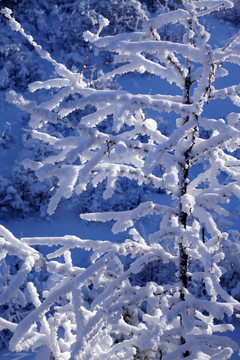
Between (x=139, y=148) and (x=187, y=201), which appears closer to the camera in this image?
(x=187, y=201)

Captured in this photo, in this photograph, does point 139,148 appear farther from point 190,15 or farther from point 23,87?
point 23,87

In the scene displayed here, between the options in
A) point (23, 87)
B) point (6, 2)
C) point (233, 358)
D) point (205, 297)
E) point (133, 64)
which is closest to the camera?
Result: point (133, 64)

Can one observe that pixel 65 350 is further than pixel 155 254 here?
Yes

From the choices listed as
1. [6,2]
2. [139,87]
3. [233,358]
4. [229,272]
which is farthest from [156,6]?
[233,358]

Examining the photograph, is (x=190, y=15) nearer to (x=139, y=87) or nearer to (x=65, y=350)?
(x=65, y=350)

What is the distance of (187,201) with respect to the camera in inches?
77.9

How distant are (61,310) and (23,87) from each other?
31.1ft

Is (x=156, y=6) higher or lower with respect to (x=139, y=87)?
higher

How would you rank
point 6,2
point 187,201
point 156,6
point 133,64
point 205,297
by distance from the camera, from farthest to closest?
point 156,6 → point 6,2 → point 205,297 → point 133,64 → point 187,201

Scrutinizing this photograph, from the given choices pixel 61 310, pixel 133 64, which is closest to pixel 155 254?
pixel 61 310

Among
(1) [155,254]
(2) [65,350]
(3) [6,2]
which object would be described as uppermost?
(3) [6,2]

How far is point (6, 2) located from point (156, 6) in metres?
6.17

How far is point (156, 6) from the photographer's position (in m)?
14.4

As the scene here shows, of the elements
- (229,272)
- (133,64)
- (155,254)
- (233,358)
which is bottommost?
(233,358)
